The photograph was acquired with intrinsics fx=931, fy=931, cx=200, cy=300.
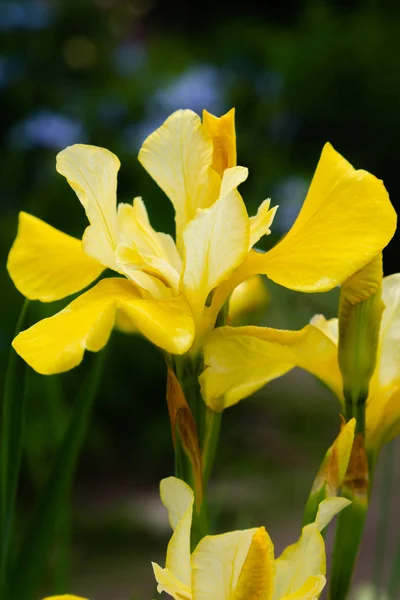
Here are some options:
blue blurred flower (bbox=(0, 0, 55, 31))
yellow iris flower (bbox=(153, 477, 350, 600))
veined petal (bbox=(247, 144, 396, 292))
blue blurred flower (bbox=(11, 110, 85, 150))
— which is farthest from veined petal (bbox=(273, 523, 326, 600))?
blue blurred flower (bbox=(0, 0, 55, 31))

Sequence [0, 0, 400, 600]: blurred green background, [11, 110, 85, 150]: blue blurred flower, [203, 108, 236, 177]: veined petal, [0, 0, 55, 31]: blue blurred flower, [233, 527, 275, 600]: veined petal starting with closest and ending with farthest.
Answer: [233, 527, 275, 600]: veined petal
[203, 108, 236, 177]: veined petal
[0, 0, 400, 600]: blurred green background
[11, 110, 85, 150]: blue blurred flower
[0, 0, 55, 31]: blue blurred flower

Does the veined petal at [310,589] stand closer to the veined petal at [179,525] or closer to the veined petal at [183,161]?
the veined petal at [179,525]

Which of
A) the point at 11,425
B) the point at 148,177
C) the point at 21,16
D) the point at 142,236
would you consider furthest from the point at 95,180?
the point at 21,16

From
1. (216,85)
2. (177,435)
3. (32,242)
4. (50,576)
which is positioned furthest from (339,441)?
(216,85)

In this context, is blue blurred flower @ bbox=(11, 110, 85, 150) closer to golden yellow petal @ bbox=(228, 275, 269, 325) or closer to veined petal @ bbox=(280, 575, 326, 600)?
golden yellow petal @ bbox=(228, 275, 269, 325)

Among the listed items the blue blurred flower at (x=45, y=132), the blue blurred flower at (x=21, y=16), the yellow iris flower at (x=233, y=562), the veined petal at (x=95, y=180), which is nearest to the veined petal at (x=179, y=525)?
the yellow iris flower at (x=233, y=562)

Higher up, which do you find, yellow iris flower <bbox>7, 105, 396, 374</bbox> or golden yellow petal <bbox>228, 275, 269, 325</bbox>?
yellow iris flower <bbox>7, 105, 396, 374</bbox>
